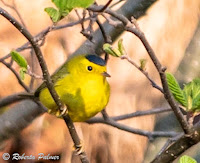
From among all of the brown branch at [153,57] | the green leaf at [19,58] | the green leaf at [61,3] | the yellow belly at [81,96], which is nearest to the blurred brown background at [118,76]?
the yellow belly at [81,96]

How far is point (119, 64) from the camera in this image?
3.99 m

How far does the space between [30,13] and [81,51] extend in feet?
5.69

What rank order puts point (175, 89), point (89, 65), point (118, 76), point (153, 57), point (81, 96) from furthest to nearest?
point (118, 76) → point (89, 65) → point (81, 96) → point (175, 89) → point (153, 57)

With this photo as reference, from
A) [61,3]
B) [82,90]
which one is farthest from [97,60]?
[61,3]

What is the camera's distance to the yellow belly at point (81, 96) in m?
2.09

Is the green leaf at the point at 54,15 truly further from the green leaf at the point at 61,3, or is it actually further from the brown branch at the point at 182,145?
the brown branch at the point at 182,145

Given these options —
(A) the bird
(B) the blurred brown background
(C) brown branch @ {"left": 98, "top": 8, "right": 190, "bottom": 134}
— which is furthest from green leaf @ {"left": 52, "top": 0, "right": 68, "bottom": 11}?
(B) the blurred brown background

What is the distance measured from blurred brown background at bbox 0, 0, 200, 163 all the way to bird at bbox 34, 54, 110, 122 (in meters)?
1.09

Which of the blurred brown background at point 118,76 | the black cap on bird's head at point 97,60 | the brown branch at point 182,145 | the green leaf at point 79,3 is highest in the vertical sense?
the green leaf at point 79,3

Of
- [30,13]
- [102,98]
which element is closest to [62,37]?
[30,13]

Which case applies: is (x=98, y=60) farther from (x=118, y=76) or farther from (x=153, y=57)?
(x=118, y=76)

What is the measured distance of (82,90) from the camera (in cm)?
220

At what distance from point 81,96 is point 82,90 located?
0.16 feet

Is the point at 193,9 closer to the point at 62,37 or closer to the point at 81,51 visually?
the point at 81,51
